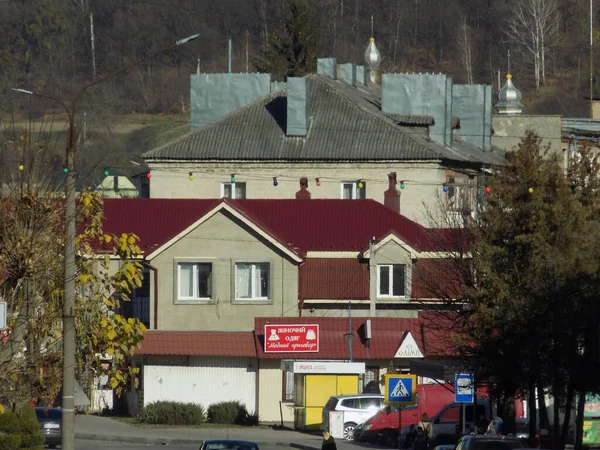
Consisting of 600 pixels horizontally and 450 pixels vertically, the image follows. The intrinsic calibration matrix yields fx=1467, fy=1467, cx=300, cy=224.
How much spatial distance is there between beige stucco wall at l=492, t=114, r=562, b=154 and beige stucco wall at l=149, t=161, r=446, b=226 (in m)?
9.45

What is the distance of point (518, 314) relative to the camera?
28.7 metres

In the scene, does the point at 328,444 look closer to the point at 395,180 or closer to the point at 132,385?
the point at 132,385

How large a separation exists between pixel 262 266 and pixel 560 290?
22.3 meters

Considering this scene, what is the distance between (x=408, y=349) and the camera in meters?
43.5

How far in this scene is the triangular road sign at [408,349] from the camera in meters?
42.0

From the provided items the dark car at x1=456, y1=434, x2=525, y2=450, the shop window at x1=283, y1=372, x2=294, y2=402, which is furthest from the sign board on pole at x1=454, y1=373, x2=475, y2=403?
the shop window at x1=283, y1=372, x2=294, y2=402

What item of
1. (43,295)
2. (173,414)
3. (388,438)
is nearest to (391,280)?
(173,414)

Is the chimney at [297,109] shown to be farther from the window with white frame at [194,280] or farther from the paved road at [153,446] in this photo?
the paved road at [153,446]

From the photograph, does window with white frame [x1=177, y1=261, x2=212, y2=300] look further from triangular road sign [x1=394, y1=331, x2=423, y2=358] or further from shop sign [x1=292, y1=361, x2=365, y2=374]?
triangular road sign [x1=394, y1=331, x2=423, y2=358]

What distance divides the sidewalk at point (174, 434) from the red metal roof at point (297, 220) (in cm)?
797

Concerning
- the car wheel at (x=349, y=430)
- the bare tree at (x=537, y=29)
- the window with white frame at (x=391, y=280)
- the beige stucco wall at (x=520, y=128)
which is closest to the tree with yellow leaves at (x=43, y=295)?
the car wheel at (x=349, y=430)

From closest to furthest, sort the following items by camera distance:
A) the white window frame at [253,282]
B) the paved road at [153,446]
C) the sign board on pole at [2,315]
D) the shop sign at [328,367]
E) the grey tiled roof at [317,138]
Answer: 1. the sign board on pole at [2,315]
2. the paved road at [153,446]
3. the shop sign at [328,367]
4. the white window frame at [253,282]
5. the grey tiled roof at [317,138]

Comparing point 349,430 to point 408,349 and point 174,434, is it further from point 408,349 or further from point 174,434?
Result: point 174,434

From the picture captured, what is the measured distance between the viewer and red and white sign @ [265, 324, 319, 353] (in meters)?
46.4
